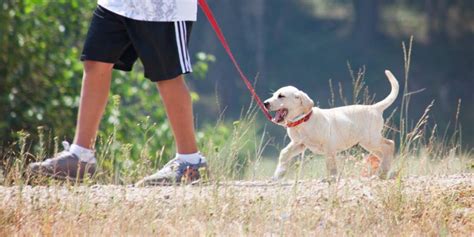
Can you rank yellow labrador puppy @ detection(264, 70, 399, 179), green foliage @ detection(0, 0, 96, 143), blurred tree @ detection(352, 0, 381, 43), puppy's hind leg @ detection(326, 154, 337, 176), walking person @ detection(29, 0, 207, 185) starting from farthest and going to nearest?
blurred tree @ detection(352, 0, 381, 43) → green foliage @ detection(0, 0, 96, 143) → yellow labrador puppy @ detection(264, 70, 399, 179) → puppy's hind leg @ detection(326, 154, 337, 176) → walking person @ detection(29, 0, 207, 185)

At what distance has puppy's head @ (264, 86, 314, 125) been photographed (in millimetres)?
6332

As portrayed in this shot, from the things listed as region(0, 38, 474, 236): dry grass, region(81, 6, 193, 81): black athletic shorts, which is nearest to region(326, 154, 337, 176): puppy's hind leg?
region(0, 38, 474, 236): dry grass

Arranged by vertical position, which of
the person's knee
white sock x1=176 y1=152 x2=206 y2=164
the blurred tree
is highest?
the person's knee

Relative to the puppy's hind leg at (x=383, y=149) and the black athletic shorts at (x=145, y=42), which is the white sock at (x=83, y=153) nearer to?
the black athletic shorts at (x=145, y=42)

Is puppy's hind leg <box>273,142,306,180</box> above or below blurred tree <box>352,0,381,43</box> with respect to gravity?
above

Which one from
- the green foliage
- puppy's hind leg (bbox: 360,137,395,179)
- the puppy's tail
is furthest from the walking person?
the green foliage

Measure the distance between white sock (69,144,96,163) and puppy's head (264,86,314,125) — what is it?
1.03 metres

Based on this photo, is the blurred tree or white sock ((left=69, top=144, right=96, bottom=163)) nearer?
white sock ((left=69, top=144, right=96, bottom=163))

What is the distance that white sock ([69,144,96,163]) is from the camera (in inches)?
227

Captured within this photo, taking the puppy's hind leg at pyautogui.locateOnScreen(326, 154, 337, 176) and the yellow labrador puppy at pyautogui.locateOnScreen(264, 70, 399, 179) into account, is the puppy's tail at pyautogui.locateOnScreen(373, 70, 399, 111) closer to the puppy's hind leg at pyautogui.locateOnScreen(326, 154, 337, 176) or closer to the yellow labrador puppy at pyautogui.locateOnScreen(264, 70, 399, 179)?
the yellow labrador puppy at pyautogui.locateOnScreen(264, 70, 399, 179)

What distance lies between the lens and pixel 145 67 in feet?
18.7

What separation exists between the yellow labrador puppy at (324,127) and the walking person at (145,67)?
67 centimetres

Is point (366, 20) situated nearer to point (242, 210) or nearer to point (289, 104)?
point (289, 104)

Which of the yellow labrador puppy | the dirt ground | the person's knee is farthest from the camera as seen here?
the yellow labrador puppy
